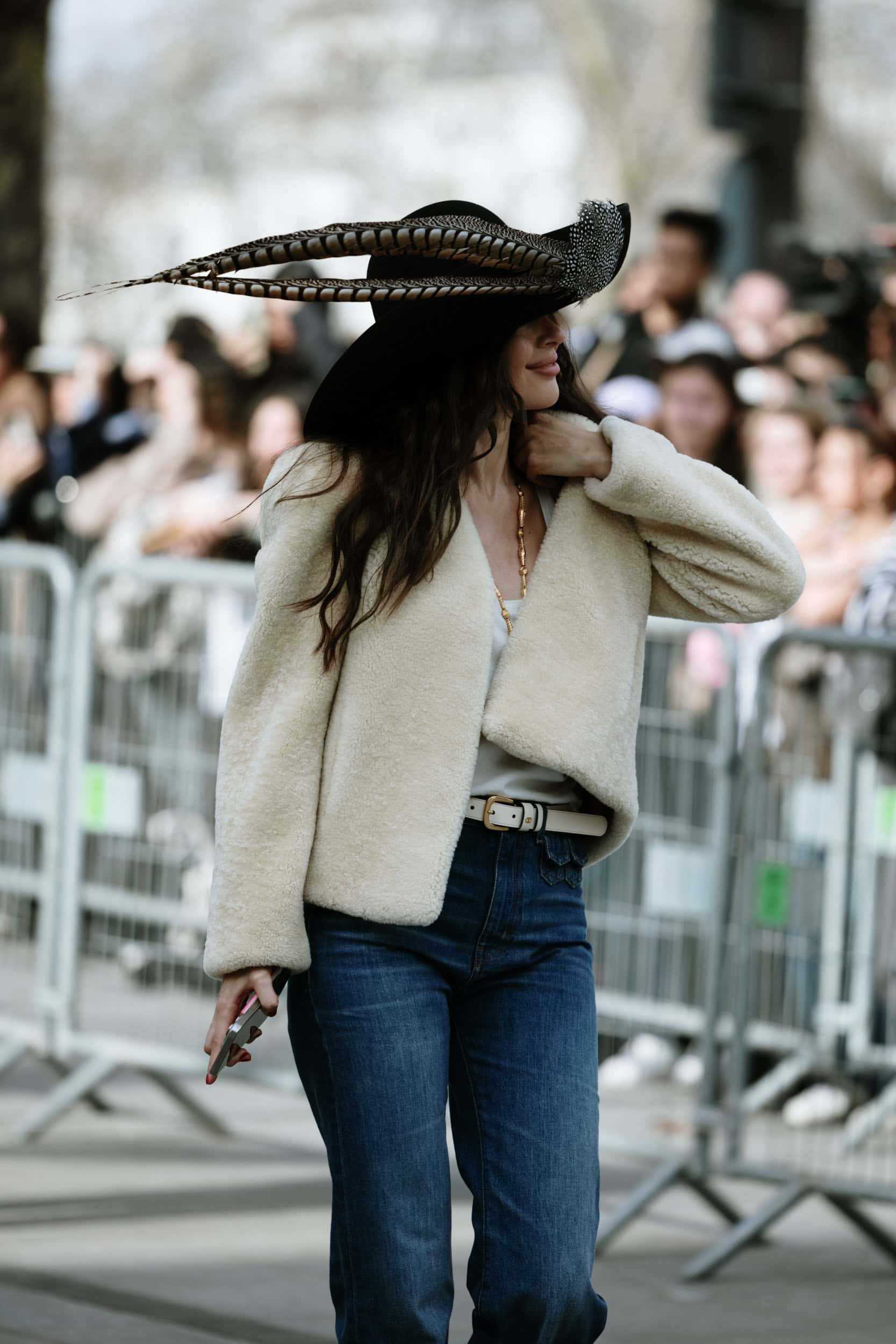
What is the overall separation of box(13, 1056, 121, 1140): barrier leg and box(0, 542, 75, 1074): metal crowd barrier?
22 cm

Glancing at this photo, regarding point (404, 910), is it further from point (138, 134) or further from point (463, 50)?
point (138, 134)

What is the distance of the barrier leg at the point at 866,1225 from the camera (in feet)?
17.3

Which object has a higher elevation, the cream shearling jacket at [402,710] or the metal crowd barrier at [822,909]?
the cream shearling jacket at [402,710]

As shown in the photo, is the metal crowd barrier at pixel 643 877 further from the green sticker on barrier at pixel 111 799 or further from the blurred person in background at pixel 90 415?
the blurred person in background at pixel 90 415

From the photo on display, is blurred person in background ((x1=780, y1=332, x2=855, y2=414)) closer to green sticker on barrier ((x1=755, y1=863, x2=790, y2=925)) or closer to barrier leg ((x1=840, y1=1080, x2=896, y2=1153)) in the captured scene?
green sticker on barrier ((x1=755, y1=863, x2=790, y2=925))

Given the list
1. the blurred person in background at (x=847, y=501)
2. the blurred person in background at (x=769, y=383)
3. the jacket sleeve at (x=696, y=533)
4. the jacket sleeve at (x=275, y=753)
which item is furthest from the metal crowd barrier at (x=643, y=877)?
the jacket sleeve at (x=275, y=753)

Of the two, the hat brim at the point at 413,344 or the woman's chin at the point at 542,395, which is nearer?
the hat brim at the point at 413,344

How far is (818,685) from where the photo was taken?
5801 mm

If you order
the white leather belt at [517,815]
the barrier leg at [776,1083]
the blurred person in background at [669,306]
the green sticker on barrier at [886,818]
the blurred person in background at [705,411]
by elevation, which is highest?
the blurred person in background at [669,306]

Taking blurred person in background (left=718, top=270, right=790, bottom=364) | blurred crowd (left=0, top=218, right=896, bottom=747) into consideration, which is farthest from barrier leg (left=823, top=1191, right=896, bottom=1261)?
blurred person in background (left=718, top=270, right=790, bottom=364)

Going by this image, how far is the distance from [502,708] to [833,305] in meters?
5.74

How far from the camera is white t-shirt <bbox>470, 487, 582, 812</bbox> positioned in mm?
3174

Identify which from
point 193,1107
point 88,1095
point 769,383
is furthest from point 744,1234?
point 769,383

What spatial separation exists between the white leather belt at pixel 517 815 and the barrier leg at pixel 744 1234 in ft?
7.31
